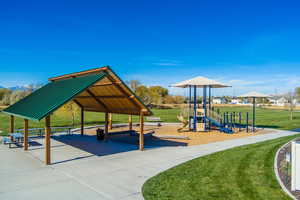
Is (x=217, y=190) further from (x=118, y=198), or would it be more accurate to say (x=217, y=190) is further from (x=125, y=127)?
(x=125, y=127)

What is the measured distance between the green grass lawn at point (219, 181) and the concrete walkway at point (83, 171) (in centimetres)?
60

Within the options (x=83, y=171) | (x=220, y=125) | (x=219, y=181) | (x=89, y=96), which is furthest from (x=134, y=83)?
(x=219, y=181)

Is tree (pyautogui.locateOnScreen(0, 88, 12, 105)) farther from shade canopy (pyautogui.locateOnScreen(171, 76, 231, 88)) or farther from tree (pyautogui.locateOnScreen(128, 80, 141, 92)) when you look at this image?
shade canopy (pyautogui.locateOnScreen(171, 76, 231, 88))

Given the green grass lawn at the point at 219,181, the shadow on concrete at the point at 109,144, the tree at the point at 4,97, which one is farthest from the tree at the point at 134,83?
the green grass lawn at the point at 219,181

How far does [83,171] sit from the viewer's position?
8469mm

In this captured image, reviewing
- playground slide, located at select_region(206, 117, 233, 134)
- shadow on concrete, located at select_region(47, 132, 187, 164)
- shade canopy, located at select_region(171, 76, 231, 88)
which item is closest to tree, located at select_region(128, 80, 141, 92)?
shade canopy, located at select_region(171, 76, 231, 88)

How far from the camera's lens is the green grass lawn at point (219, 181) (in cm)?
622

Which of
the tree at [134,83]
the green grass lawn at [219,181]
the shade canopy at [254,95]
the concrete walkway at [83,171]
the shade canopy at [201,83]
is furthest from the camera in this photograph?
the tree at [134,83]

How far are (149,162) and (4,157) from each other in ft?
21.2

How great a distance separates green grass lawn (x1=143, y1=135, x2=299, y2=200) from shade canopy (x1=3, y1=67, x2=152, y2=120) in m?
4.24

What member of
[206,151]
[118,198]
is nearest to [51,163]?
[118,198]

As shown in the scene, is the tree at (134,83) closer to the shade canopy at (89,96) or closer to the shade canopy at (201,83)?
the shade canopy at (201,83)

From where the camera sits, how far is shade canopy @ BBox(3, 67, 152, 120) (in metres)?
9.52

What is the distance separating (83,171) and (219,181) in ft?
15.4
